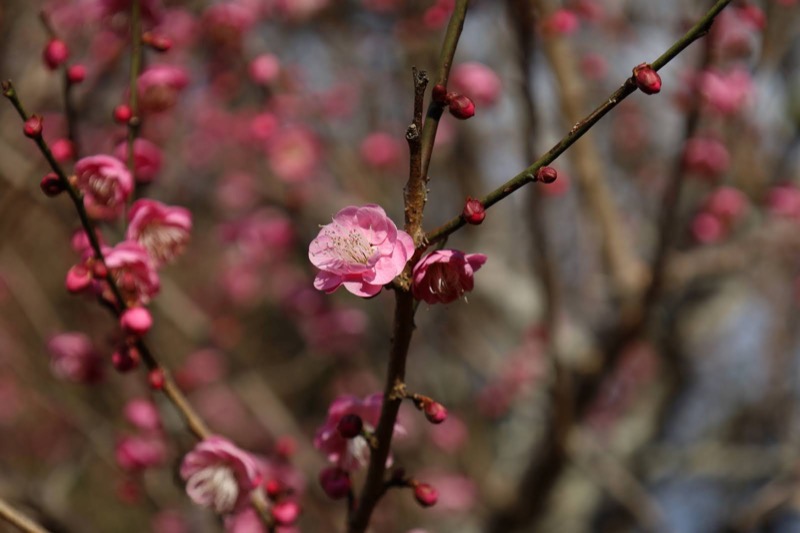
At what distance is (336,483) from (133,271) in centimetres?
55

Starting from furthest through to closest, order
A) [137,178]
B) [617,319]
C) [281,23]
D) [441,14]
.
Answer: [281,23] → [617,319] → [441,14] → [137,178]

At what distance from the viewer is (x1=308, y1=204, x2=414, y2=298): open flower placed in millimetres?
1040

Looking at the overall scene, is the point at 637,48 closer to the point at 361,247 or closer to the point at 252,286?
the point at 252,286

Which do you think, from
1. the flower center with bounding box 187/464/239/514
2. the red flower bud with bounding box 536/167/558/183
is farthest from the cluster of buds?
the flower center with bounding box 187/464/239/514

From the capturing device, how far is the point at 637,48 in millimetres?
4379

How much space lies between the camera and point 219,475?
1.46 metres

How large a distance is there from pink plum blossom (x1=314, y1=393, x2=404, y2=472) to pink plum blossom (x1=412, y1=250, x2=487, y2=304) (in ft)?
1.10

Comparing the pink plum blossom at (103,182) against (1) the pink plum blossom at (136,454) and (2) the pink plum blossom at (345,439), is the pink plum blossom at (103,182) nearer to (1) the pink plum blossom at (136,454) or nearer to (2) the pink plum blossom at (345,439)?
(2) the pink plum blossom at (345,439)

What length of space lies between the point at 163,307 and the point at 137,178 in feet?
7.33

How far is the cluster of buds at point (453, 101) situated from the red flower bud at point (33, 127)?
1.98ft

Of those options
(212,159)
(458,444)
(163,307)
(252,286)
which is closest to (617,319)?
(458,444)

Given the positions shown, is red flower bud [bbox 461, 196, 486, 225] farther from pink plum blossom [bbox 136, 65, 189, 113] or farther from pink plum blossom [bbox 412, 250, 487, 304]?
pink plum blossom [bbox 136, 65, 189, 113]

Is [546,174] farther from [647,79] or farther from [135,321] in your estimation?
[135,321]

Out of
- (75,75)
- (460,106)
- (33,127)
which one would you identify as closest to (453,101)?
(460,106)
